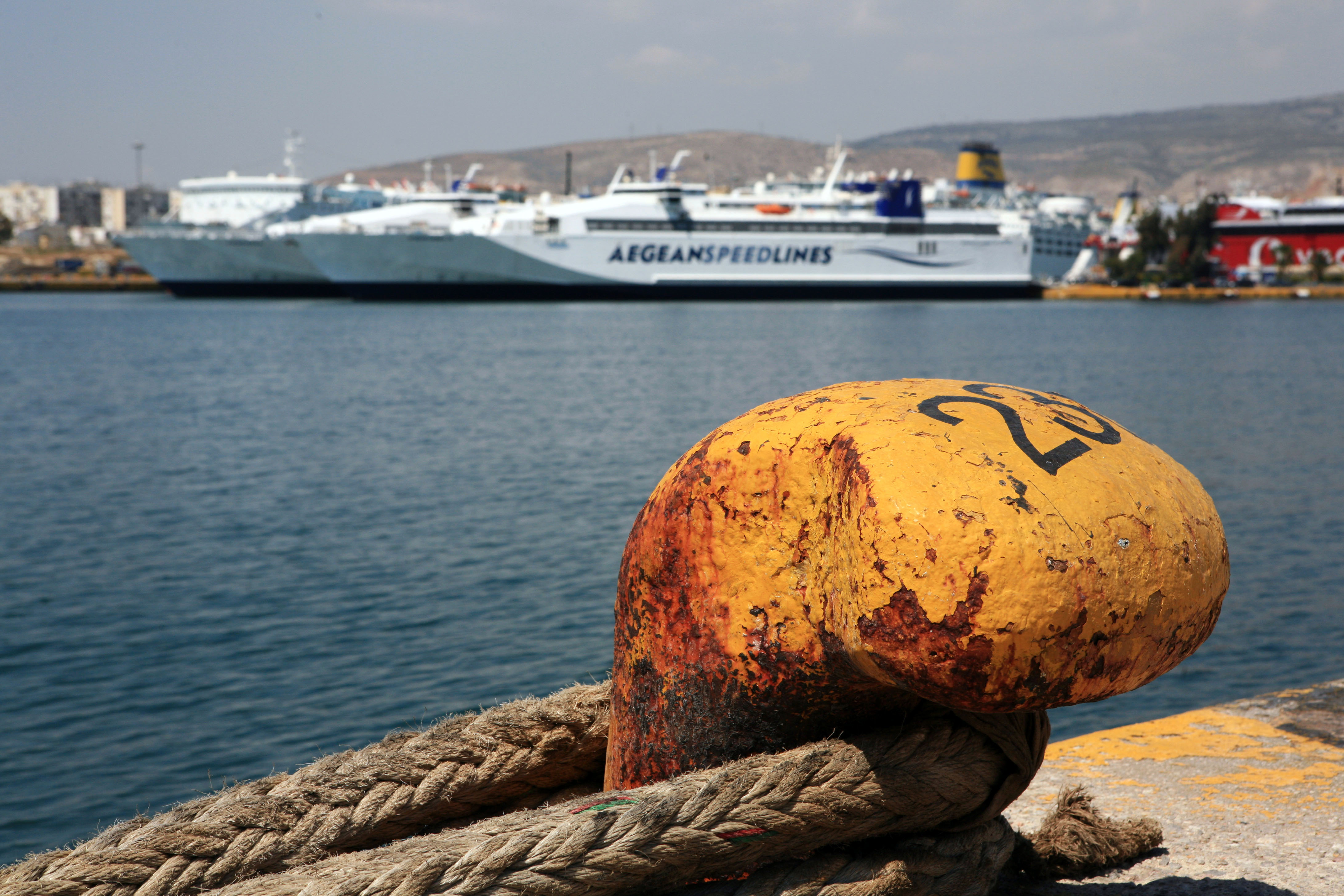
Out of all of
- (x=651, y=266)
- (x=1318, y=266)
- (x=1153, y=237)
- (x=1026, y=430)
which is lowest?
(x=1026, y=430)

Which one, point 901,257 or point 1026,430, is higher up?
point 901,257

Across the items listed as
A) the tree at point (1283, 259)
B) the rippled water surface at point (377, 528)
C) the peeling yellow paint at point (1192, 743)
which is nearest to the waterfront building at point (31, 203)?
the rippled water surface at point (377, 528)

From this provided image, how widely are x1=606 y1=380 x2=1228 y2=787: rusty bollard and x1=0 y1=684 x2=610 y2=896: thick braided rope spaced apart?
25 cm

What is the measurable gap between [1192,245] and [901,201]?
88.1ft

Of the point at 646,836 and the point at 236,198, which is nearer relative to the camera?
the point at 646,836

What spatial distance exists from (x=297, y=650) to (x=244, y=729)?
123 centimetres

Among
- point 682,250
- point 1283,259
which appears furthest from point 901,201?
point 1283,259

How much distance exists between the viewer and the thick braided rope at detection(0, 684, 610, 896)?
1497mm

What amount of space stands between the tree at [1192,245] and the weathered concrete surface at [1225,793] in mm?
78609

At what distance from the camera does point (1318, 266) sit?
7275 cm

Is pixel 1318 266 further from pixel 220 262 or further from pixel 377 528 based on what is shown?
pixel 377 528

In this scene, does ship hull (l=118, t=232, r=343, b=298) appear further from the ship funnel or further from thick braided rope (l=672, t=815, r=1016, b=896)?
thick braided rope (l=672, t=815, r=1016, b=896)

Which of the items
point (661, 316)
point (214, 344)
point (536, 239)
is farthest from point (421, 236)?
point (214, 344)

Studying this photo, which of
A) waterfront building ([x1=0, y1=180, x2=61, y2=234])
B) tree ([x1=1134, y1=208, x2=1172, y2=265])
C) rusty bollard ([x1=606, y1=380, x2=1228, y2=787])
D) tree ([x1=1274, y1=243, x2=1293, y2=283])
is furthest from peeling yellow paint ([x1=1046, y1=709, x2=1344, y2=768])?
waterfront building ([x1=0, y1=180, x2=61, y2=234])
